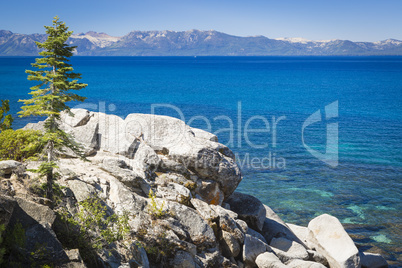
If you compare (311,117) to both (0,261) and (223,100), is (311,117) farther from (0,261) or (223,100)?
(0,261)

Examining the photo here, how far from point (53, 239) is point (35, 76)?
20.6 feet

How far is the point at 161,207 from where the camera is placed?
16.7 meters

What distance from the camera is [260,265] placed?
1888 cm

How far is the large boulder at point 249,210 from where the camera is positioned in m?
23.5

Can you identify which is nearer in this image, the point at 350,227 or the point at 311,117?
the point at 350,227

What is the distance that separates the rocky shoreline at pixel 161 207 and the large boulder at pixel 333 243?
0.06m

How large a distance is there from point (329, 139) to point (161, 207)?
44994 mm

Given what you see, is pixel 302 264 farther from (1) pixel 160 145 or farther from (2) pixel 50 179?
(2) pixel 50 179

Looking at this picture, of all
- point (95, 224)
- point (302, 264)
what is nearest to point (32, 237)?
point (95, 224)

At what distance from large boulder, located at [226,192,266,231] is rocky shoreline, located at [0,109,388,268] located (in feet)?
0.23

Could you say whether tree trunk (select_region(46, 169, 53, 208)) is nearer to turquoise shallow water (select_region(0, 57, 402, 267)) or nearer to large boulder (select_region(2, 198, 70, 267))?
large boulder (select_region(2, 198, 70, 267))

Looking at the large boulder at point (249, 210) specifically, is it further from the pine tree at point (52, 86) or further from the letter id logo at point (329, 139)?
the letter id logo at point (329, 139)

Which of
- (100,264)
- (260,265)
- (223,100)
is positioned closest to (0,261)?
(100,264)

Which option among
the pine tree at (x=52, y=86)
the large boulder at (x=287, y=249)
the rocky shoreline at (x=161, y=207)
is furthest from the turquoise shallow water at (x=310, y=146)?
the pine tree at (x=52, y=86)
